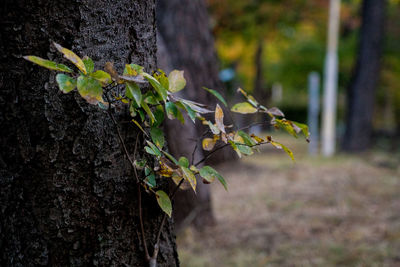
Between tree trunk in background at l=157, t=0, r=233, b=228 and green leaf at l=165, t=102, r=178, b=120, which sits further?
Result: tree trunk in background at l=157, t=0, r=233, b=228

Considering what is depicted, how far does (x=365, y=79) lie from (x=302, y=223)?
6877 millimetres

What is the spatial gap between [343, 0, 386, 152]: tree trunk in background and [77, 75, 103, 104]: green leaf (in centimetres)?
957

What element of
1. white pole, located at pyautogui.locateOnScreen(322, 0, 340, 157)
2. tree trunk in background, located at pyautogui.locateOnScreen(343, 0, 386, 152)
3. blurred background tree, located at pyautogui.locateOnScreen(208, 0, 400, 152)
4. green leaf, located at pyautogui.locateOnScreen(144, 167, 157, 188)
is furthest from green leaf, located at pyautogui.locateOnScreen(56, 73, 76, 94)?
tree trunk in background, located at pyautogui.locateOnScreen(343, 0, 386, 152)

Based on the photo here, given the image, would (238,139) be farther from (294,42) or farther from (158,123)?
(294,42)

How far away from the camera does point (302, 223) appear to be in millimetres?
3543

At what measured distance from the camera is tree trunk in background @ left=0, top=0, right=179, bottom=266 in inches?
37.4

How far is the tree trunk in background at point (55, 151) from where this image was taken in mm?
951

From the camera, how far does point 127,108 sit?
1.03 meters

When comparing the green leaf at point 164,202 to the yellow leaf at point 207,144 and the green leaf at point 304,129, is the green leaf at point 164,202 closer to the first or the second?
the yellow leaf at point 207,144

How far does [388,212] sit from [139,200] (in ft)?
11.4

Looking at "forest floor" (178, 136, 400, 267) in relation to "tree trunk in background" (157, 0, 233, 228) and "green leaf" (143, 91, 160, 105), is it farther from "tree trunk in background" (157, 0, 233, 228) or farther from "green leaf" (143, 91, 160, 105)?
"green leaf" (143, 91, 160, 105)

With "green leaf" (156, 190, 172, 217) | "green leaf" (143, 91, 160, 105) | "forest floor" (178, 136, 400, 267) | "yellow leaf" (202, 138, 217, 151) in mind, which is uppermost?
"green leaf" (143, 91, 160, 105)

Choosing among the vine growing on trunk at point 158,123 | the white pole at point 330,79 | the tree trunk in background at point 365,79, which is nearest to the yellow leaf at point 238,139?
the vine growing on trunk at point 158,123

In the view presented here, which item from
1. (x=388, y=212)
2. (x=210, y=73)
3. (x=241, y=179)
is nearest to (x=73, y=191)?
(x=210, y=73)
